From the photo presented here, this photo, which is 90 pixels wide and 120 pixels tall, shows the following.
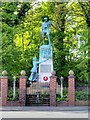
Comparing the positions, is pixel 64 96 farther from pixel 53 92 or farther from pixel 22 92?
pixel 22 92

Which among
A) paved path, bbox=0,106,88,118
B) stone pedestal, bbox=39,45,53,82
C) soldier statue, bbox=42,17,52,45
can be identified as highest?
soldier statue, bbox=42,17,52,45

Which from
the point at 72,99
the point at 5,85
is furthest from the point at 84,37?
the point at 5,85

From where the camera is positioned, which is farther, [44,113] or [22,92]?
[22,92]

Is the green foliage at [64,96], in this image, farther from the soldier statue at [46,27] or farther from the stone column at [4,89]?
the soldier statue at [46,27]

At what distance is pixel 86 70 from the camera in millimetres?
28562

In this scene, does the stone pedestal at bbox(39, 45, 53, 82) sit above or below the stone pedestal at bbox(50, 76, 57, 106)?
above

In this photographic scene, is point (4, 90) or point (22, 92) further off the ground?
point (4, 90)

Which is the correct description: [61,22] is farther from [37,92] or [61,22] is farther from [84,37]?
[37,92]

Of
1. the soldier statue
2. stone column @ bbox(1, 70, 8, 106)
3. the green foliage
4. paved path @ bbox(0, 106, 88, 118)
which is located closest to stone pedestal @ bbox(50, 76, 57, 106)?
the green foliage

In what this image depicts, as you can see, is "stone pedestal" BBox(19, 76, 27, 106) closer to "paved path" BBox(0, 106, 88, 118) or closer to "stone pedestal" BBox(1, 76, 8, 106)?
"stone pedestal" BBox(1, 76, 8, 106)

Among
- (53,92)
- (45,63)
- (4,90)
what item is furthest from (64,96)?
(45,63)

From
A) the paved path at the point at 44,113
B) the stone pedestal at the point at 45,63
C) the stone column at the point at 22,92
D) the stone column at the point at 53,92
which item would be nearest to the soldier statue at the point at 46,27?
the stone pedestal at the point at 45,63

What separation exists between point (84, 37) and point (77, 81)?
8.35 metres

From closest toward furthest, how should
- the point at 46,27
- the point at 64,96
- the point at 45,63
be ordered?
the point at 64,96 → the point at 45,63 → the point at 46,27
